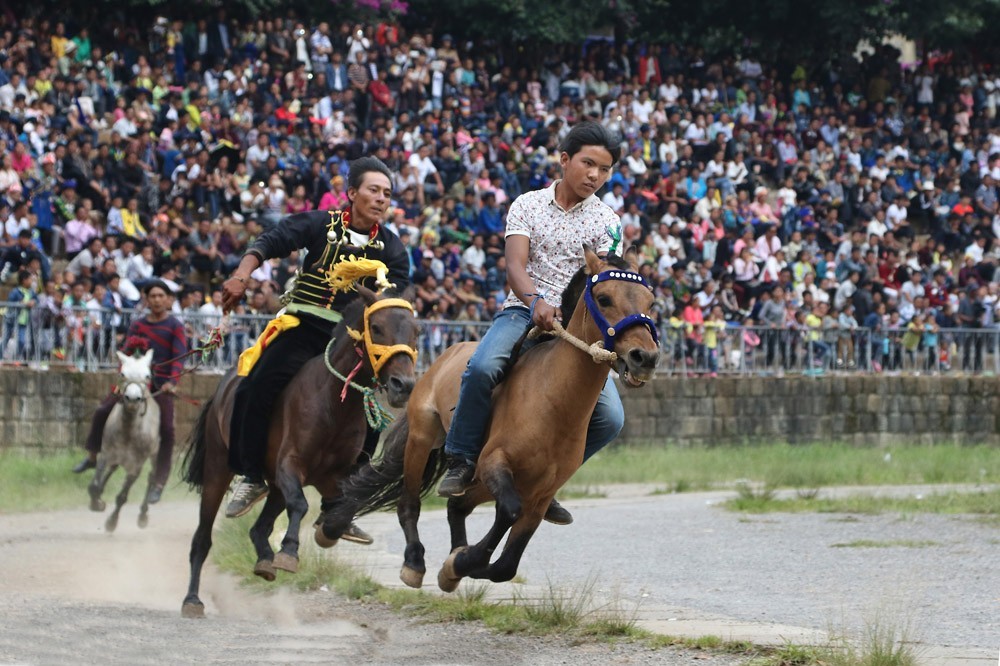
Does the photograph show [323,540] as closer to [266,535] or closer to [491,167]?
[266,535]

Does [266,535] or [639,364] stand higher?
[639,364]

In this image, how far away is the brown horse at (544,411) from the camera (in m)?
7.26

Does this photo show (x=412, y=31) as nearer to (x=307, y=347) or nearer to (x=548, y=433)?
(x=307, y=347)

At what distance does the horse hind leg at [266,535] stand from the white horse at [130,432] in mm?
5079

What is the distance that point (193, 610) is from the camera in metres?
9.39

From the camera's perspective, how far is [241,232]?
69.0ft

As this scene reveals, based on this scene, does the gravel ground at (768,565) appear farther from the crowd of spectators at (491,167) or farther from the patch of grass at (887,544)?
the crowd of spectators at (491,167)

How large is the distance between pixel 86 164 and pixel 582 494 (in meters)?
7.88

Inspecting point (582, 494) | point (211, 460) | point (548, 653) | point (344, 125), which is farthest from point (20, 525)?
point (344, 125)

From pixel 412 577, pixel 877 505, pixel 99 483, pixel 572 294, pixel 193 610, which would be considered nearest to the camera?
pixel 572 294

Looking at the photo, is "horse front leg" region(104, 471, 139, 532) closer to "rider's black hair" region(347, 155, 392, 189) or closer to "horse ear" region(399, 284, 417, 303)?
"rider's black hair" region(347, 155, 392, 189)

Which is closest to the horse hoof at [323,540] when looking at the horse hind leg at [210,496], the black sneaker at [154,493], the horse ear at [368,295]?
the horse hind leg at [210,496]

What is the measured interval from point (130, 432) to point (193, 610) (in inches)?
233

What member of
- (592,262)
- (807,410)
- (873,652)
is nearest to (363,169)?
(592,262)
